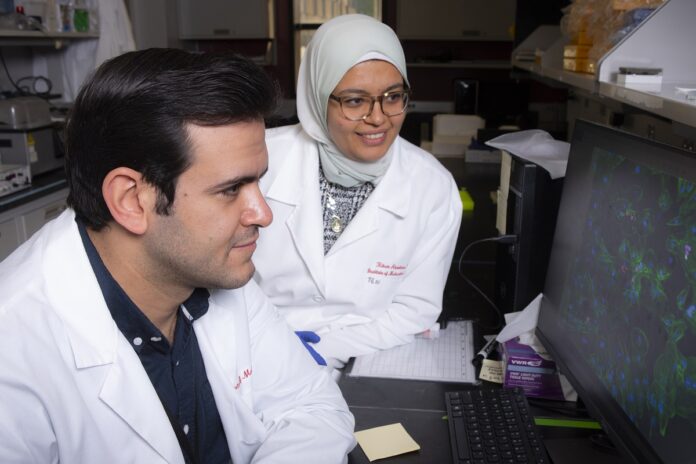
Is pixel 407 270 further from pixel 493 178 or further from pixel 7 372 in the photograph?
pixel 493 178

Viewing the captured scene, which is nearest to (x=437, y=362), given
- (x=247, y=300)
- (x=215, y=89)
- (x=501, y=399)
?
(x=501, y=399)

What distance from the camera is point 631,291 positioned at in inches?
32.2

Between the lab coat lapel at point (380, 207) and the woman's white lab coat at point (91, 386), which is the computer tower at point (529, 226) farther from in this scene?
the woman's white lab coat at point (91, 386)

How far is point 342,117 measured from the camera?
5.15 ft

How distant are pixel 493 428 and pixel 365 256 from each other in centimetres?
62

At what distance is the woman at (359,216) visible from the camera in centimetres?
154

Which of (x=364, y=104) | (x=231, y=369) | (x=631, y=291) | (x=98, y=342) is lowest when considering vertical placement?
(x=231, y=369)

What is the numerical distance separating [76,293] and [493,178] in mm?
2352

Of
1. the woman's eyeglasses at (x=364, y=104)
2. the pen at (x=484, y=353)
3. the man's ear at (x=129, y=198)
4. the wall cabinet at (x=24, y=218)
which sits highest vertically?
the woman's eyeglasses at (x=364, y=104)

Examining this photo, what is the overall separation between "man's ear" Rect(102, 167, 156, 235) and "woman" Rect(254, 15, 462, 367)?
650mm

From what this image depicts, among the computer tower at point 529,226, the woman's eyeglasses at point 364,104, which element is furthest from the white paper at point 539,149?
the woman's eyeglasses at point 364,104

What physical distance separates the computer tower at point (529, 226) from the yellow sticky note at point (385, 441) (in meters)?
0.50

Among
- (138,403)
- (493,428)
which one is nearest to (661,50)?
(493,428)

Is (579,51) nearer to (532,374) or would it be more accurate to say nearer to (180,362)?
(532,374)
